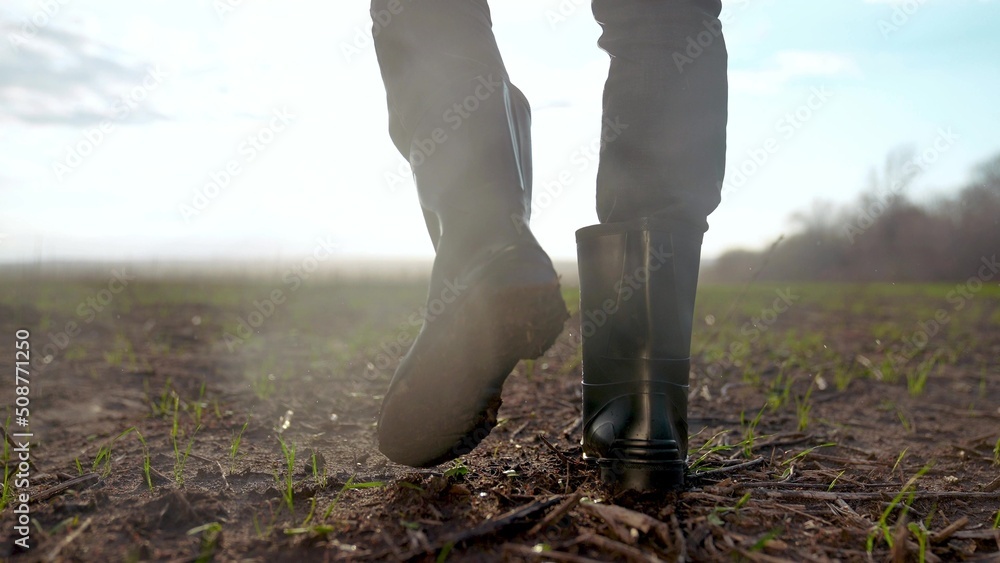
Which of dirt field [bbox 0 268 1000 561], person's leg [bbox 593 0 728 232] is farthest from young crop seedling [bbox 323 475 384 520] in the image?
person's leg [bbox 593 0 728 232]

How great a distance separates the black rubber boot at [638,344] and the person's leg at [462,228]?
6.5 inches

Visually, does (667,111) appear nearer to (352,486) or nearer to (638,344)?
(638,344)

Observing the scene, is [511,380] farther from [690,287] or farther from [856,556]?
[856,556]

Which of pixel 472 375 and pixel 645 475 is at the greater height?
pixel 472 375

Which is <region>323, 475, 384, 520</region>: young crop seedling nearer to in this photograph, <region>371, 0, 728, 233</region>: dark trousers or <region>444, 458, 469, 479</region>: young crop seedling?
<region>444, 458, 469, 479</region>: young crop seedling

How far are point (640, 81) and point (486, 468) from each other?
86cm

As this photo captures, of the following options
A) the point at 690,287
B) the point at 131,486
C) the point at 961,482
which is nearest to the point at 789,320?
the point at 961,482

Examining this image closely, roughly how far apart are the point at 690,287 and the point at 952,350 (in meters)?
3.80

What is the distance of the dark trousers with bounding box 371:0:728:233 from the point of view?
53.3 inches

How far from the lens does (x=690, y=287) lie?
1.38 m
